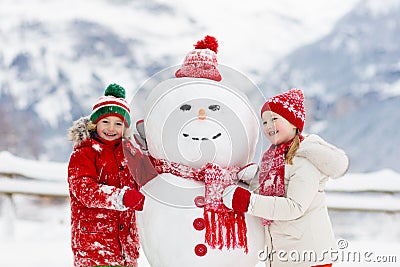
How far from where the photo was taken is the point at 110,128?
1446 mm

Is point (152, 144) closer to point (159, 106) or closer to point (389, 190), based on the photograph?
point (159, 106)

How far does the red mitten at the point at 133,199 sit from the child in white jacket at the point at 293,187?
207 millimetres

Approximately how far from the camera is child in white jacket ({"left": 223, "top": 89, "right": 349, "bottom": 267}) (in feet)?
4.31

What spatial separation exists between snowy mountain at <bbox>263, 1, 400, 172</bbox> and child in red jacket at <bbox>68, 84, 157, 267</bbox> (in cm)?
491

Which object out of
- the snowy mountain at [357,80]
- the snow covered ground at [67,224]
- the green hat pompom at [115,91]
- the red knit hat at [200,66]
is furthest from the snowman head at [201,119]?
the snowy mountain at [357,80]

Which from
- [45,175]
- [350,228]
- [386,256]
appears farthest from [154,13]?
[386,256]

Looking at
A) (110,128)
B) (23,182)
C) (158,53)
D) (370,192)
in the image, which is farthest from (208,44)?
(158,53)

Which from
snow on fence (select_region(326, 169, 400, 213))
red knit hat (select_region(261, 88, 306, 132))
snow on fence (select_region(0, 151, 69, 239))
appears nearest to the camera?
red knit hat (select_region(261, 88, 306, 132))

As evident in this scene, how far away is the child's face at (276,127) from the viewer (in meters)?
1.39

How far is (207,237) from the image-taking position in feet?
4.28

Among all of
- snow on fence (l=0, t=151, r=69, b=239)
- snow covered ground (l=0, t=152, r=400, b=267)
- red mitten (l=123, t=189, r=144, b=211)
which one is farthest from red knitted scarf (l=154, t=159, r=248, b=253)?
snow on fence (l=0, t=151, r=69, b=239)

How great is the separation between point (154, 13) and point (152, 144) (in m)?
6.17

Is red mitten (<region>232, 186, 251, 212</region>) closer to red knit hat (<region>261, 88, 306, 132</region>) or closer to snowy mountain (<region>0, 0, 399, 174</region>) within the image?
red knit hat (<region>261, 88, 306, 132</region>)

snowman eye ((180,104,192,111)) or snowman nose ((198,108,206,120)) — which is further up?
snowman eye ((180,104,192,111))
